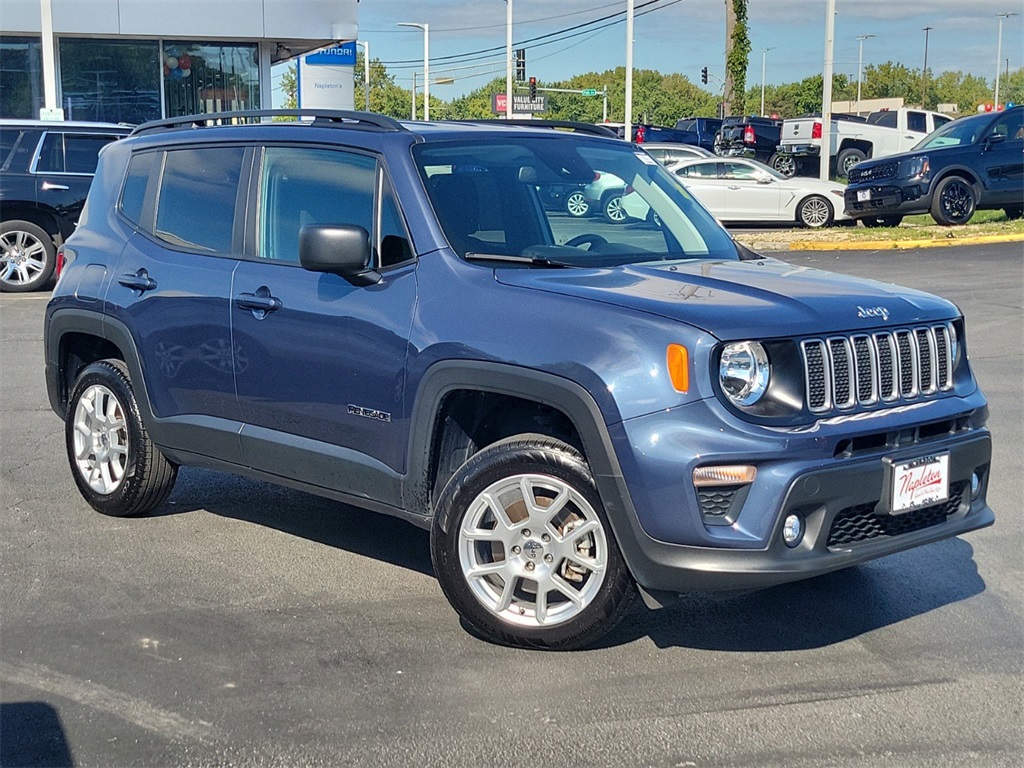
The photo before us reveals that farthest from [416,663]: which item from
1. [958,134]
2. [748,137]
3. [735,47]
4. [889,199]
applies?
[735,47]

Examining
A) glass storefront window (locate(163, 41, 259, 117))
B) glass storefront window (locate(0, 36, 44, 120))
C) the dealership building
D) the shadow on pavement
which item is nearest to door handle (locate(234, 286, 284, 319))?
the shadow on pavement

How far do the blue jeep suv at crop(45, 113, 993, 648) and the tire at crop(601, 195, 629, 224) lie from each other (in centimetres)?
6

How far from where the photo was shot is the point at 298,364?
499cm

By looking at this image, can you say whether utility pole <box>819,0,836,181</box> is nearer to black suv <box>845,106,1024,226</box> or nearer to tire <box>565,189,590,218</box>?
black suv <box>845,106,1024,226</box>

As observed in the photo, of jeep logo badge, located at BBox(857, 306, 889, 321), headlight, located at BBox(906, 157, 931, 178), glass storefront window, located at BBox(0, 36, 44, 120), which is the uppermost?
glass storefront window, located at BBox(0, 36, 44, 120)

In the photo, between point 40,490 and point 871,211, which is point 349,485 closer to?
point 40,490

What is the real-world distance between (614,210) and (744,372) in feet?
5.02

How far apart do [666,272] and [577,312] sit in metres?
0.67

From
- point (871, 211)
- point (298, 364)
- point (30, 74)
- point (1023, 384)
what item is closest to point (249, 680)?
point (298, 364)

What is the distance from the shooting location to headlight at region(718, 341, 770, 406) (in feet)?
13.1

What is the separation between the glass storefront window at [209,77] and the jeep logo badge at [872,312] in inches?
924

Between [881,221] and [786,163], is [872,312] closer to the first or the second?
[881,221]

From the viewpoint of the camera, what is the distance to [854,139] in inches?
1405

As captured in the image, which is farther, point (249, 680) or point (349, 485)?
point (349, 485)
